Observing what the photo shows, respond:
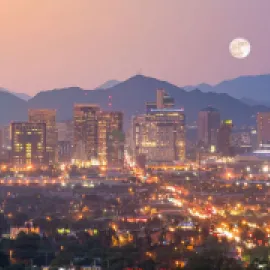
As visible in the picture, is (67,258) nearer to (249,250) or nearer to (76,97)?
(249,250)

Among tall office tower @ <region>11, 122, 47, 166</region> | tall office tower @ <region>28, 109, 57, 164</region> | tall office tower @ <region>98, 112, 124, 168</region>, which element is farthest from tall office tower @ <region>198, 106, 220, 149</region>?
tall office tower @ <region>11, 122, 47, 166</region>

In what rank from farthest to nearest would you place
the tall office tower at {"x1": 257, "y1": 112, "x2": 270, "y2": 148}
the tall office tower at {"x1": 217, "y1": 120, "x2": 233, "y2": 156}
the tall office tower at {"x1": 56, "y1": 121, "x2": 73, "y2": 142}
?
1. the tall office tower at {"x1": 257, "y1": 112, "x2": 270, "y2": 148}
2. the tall office tower at {"x1": 56, "y1": 121, "x2": 73, "y2": 142}
3. the tall office tower at {"x1": 217, "y1": 120, "x2": 233, "y2": 156}

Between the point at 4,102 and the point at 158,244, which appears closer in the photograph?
the point at 158,244

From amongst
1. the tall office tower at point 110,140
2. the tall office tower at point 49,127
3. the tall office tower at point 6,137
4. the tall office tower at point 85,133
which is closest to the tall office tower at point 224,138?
the tall office tower at point 110,140

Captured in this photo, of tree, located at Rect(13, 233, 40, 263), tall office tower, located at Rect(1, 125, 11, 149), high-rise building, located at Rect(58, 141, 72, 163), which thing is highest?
tall office tower, located at Rect(1, 125, 11, 149)

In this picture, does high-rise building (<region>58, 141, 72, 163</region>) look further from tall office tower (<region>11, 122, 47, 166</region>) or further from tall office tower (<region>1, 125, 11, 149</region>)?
tall office tower (<region>1, 125, 11, 149</region>)

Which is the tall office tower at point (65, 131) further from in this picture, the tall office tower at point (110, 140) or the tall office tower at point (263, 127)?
the tall office tower at point (263, 127)

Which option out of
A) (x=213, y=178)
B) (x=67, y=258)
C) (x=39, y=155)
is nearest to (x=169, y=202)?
(x=213, y=178)
